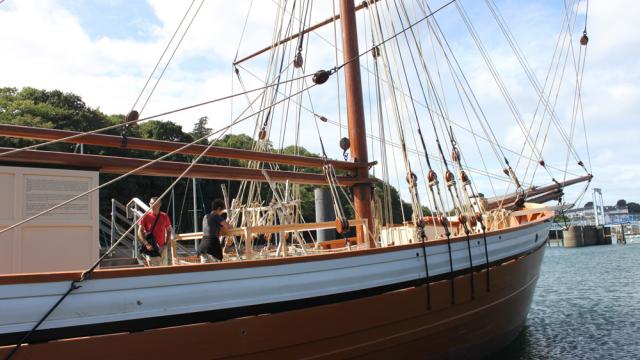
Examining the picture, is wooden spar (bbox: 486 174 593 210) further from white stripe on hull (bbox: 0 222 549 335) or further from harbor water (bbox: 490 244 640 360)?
white stripe on hull (bbox: 0 222 549 335)

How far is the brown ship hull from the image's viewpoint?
425 cm

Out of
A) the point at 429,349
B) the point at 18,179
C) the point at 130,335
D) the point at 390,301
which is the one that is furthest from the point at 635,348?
the point at 18,179

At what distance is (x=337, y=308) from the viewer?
5.49m

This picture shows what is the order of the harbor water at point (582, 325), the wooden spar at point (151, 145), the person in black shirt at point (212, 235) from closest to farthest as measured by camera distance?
the wooden spar at point (151, 145)
the person in black shirt at point (212, 235)
the harbor water at point (582, 325)

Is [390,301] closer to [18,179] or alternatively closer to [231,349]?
[231,349]

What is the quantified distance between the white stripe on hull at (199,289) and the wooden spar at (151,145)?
166 cm

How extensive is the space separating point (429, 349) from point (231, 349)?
10.0 ft

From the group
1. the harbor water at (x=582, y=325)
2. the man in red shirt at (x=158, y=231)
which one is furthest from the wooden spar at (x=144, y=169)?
the harbor water at (x=582, y=325)

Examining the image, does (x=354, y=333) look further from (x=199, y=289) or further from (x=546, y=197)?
(x=546, y=197)

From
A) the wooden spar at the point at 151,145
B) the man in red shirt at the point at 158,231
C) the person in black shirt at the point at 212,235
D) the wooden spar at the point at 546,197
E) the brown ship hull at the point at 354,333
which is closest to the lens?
the brown ship hull at the point at 354,333

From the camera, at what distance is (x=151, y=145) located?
643cm

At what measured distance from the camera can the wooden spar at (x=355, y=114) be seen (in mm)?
8648

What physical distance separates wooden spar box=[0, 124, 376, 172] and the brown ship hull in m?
2.07

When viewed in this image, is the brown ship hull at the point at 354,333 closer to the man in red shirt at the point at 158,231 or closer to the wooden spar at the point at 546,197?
the man in red shirt at the point at 158,231
